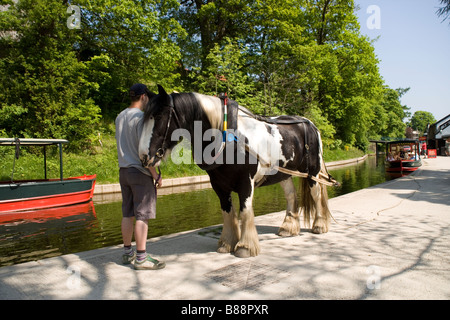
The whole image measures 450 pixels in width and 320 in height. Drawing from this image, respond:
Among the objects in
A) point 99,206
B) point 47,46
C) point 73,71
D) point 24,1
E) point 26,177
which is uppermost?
point 24,1

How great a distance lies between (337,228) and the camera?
530cm

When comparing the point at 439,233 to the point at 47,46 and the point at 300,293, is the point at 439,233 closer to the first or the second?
the point at 300,293

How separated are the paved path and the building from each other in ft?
186

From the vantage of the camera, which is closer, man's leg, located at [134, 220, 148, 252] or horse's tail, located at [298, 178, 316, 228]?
man's leg, located at [134, 220, 148, 252]

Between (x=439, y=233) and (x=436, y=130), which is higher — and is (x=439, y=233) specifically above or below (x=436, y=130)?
below

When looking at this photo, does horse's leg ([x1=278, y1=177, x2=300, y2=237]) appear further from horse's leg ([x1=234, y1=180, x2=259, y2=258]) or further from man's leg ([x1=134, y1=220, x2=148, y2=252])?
man's leg ([x1=134, y1=220, x2=148, y2=252])

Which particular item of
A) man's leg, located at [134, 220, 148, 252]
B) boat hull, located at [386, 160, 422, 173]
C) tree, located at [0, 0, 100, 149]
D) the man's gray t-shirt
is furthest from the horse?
boat hull, located at [386, 160, 422, 173]

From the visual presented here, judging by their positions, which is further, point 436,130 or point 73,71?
point 436,130

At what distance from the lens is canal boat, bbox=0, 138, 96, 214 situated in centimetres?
1029

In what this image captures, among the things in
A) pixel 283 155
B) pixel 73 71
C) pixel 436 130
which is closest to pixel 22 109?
pixel 73 71

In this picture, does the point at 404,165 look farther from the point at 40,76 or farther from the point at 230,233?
the point at 40,76

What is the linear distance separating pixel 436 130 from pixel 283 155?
61597 millimetres

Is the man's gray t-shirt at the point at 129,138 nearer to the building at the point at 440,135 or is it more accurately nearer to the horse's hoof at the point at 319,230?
the horse's hoof at the point at 319,230
